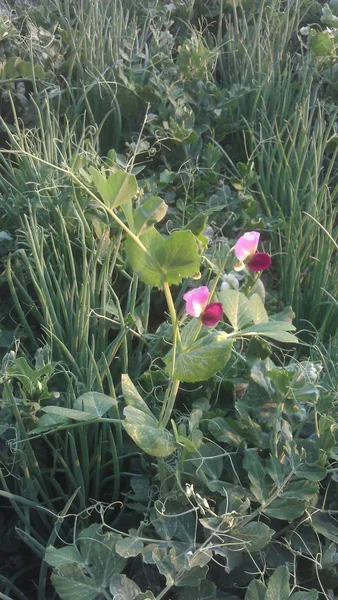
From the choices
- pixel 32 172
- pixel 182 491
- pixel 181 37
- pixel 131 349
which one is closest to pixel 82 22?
pixel 181 37

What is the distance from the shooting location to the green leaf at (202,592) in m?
0.88

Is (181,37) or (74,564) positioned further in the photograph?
(181,37)

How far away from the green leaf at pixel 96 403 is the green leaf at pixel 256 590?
296 millimetres

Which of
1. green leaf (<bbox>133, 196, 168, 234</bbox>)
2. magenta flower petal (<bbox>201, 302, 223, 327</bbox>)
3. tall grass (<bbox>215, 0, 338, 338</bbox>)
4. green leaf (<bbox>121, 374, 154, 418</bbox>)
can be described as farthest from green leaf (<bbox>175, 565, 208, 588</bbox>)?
tall grass (<bbox>215, 0, 338, 338</bbox>)

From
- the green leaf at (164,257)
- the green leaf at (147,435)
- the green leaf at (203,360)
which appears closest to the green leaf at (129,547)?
the green leaf at (147,435)

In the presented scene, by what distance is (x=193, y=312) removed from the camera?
85cm

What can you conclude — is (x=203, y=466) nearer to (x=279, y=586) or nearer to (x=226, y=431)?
(x=226, y=431)

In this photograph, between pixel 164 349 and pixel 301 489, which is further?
pixel 164 349

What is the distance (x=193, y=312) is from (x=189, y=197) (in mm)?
800

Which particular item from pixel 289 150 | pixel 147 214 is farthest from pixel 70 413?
pixel 289 150

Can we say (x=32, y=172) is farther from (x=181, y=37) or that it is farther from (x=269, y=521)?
(x=181, y=37)

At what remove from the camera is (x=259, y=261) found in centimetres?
94

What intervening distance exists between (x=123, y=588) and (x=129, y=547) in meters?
0.05

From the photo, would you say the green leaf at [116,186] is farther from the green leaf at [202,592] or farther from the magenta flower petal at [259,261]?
the green leaf at [202,592]
